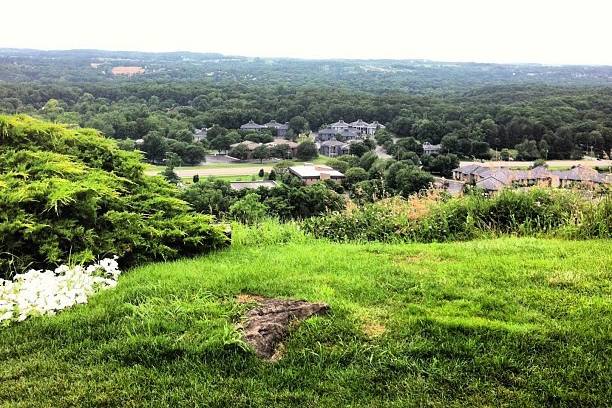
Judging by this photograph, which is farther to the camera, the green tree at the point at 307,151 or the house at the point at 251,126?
the house at the point at 251,126

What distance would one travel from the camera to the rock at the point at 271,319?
3.16 m

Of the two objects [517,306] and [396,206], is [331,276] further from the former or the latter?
[396,206]

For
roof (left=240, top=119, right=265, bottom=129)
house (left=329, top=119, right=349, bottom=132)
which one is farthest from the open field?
house (left=329, top=119, right=349, bottom=132)

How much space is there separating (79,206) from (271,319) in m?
2.22

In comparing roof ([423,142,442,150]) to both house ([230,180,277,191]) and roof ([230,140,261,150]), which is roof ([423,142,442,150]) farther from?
house ([230,180,277,191])

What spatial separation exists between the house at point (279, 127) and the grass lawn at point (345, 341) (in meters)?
49.0

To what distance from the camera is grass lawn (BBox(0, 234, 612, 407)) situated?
8.91 feet

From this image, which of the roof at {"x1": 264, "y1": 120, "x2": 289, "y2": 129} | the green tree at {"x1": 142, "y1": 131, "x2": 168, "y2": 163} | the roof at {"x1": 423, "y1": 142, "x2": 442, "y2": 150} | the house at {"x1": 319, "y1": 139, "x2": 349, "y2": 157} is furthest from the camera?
the roof at {"x1": 264, "y1": 120, "x2": 289, "y2": 129}

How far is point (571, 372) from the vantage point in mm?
2795

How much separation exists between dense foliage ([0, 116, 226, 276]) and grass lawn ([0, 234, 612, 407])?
48 centimetres

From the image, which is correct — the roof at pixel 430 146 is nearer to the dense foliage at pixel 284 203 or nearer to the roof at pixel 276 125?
the roof at pixel 276 125

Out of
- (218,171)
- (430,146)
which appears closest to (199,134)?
(218,171)

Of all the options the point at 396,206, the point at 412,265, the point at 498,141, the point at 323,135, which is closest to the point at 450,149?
the point at 498,141

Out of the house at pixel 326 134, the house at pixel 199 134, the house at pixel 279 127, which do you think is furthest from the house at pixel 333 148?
the house at pixel 199 134
